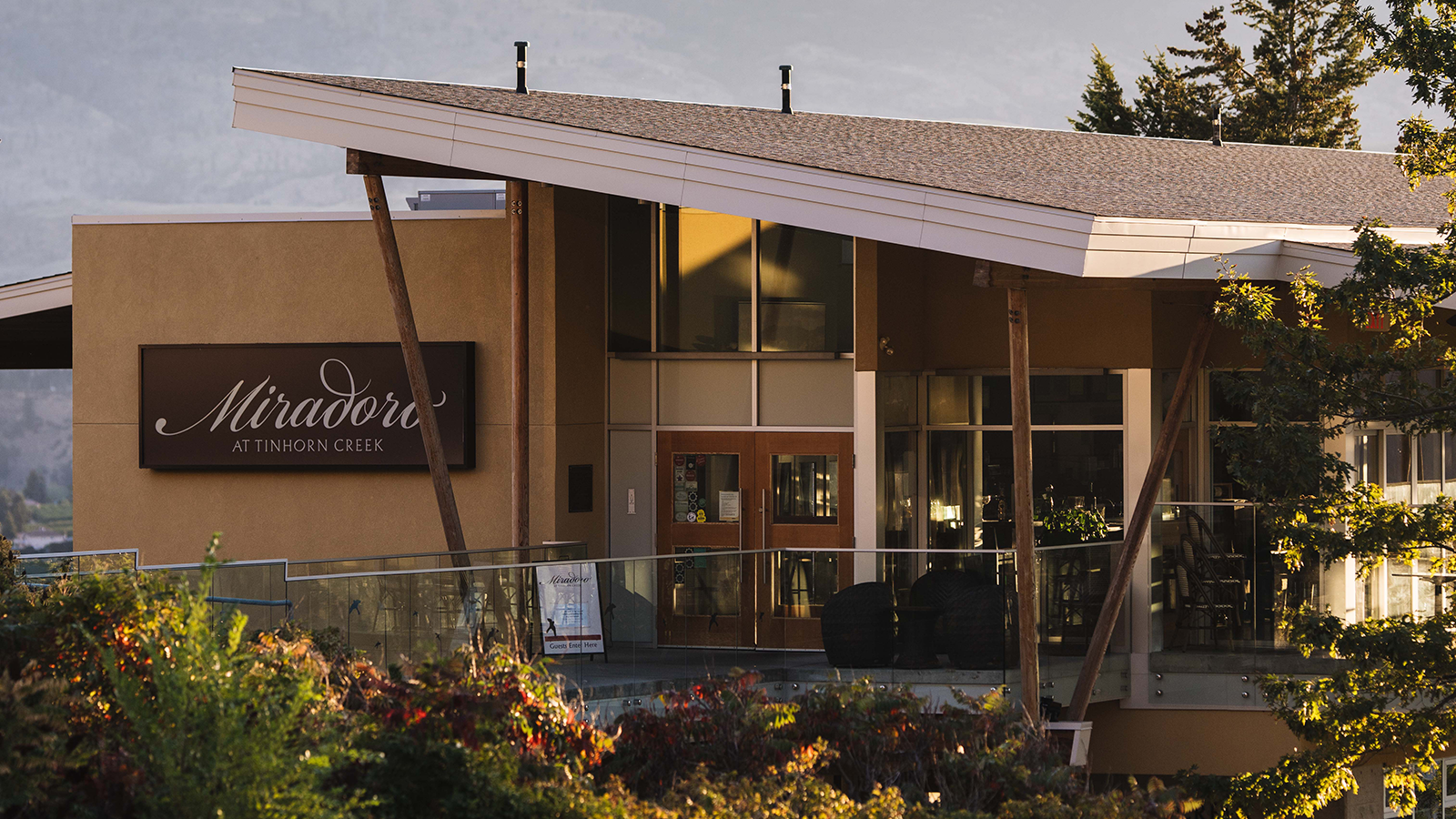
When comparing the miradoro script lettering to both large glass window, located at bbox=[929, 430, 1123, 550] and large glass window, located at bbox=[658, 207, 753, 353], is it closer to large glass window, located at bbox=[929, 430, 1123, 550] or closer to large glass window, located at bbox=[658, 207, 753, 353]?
large glass window, located at bbox=[658, 207, 753, 353]

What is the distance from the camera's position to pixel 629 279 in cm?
1469

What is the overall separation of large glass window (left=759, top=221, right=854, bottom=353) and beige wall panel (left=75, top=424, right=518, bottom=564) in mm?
2938

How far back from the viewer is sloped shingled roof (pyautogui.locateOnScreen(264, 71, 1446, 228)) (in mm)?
10969

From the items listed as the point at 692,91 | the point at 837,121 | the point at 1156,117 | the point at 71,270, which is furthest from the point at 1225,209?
the point at 692,91

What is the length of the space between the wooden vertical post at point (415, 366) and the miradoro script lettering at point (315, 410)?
1.00 meters

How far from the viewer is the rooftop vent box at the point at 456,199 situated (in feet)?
58.5

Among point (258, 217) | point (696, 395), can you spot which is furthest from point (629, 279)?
point (258, 217)

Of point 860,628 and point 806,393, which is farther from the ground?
point 806,393

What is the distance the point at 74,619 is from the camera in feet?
19.9

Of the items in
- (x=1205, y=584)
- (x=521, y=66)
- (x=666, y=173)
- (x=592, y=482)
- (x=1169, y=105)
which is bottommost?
(x=1205, y=584)

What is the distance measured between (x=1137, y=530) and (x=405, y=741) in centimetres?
732

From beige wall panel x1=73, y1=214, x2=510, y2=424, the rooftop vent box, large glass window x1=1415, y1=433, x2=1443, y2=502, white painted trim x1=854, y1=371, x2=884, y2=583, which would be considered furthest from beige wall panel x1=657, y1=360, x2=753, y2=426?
large glass window x1=1415, y1=433, x2=1443, y2=502

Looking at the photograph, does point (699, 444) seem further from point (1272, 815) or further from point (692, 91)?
point (692, 91)

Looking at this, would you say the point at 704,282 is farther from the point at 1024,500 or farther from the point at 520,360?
the point at 1024,500
